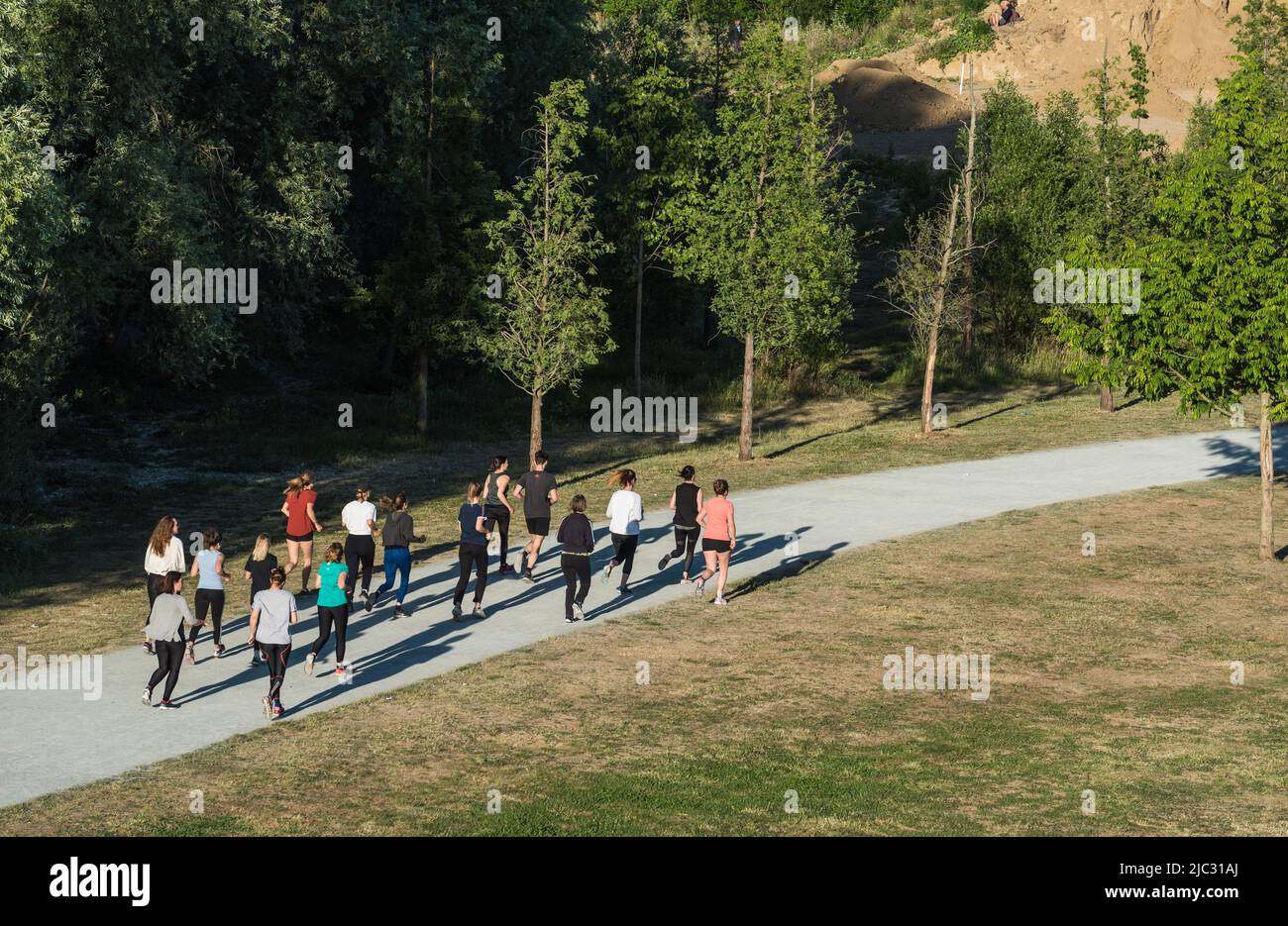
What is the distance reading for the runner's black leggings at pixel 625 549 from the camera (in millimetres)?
21812

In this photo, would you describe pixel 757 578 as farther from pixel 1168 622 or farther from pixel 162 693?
pixel 162 693

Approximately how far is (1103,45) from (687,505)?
256 feet

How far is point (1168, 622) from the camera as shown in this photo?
835 inches

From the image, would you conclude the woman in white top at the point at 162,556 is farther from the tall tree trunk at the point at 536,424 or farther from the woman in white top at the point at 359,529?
the tall tree trunk at the point at 536,424

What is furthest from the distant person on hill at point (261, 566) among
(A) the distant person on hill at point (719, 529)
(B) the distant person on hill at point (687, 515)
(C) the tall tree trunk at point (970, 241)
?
(C) the tall tree trunk at point (970, 241)

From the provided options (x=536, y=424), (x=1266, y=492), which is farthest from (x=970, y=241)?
(x=1266, y=492)

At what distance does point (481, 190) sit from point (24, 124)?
485 inches

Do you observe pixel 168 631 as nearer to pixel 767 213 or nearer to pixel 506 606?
pixel 506 606

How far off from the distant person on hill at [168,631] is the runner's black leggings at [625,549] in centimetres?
718

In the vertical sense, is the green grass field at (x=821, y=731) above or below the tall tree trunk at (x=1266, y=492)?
below

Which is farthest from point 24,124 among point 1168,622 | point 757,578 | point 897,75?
point 897,75

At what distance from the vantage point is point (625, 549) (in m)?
21.9

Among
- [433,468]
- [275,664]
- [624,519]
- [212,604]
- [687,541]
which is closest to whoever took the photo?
[275,664]

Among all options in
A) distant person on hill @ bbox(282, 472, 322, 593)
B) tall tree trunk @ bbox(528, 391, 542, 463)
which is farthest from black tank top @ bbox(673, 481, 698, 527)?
tall tree trunk @ bbox(528, 391, 542, 463)
